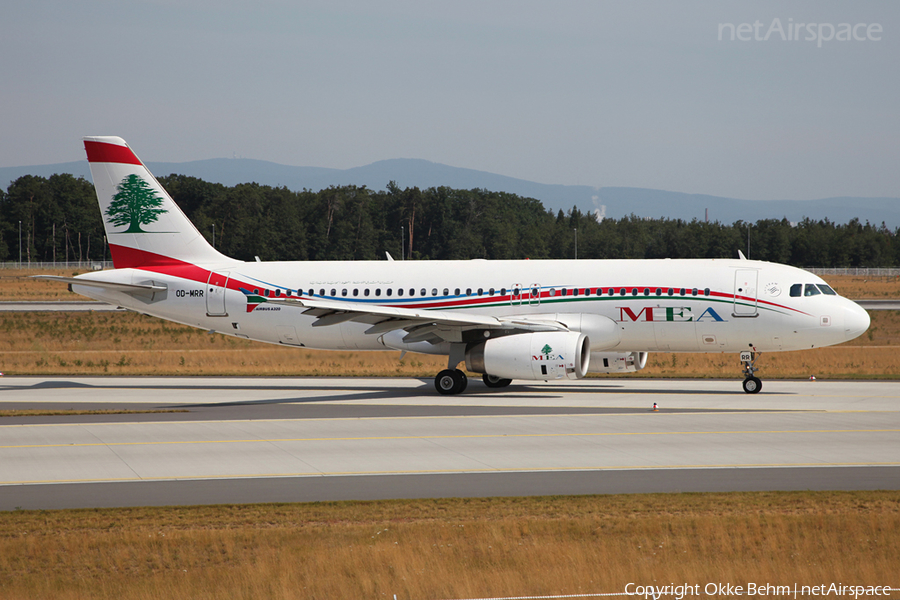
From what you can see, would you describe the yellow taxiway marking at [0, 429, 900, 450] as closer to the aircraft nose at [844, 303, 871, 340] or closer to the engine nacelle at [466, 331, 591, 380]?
the engine nacelle at [466, 331, 591, 380]

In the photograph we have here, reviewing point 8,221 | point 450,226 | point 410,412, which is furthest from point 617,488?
point 8,221

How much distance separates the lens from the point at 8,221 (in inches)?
6378

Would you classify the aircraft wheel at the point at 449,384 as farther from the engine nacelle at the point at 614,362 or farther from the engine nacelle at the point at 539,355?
the engine nacelle at the point at 614,362

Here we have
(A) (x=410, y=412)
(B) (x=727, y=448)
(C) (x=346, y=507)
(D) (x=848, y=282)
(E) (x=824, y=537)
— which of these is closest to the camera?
(E) (x=824, y=537)

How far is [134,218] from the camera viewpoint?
1342 inches

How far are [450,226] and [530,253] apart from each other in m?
14.5

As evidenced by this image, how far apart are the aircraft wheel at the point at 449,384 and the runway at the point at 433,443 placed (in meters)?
0.54

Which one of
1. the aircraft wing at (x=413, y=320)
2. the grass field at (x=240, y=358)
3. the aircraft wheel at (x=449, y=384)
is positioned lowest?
the grass field at (x=240, y=358)

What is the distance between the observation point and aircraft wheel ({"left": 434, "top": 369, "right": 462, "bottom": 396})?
30500mm

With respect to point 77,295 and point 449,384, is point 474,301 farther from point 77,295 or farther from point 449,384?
point 77,295

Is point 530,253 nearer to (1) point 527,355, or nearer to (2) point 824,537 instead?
(1) point 527,355

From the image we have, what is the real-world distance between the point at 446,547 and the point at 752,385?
69.3 feet

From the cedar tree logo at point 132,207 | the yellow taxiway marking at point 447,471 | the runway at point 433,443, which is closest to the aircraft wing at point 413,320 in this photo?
the runway at point 433,443

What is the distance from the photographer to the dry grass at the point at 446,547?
1058 cm
